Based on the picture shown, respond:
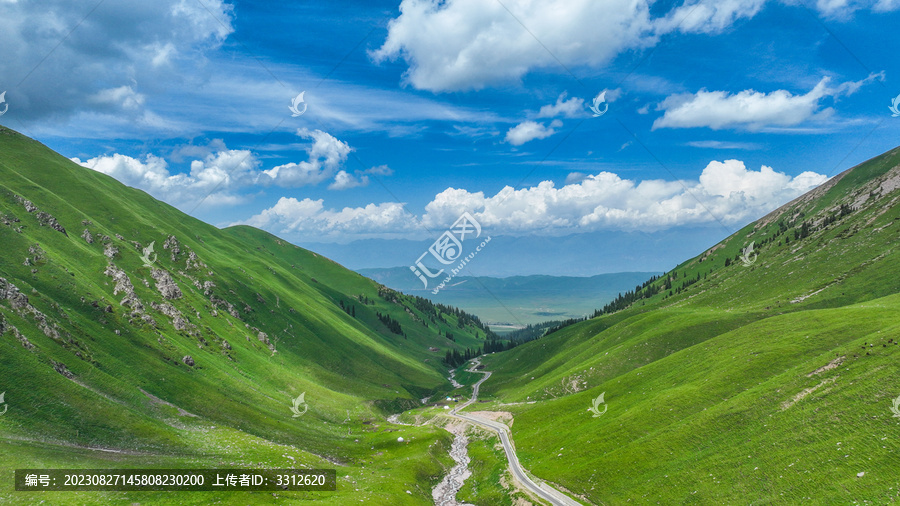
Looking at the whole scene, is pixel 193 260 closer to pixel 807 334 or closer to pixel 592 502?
pixel 592 502

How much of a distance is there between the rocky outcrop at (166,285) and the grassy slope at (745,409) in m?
108

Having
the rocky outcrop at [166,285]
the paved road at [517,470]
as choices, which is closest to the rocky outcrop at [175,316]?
the rocky outcrop at [166,285]

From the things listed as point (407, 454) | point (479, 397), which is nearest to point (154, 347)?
point (407, 454)

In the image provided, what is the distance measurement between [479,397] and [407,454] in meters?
68.1

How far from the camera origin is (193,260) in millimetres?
158500

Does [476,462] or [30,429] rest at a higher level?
[30,429]

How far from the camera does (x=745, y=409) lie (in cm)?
5519

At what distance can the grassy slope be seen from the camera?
138ft

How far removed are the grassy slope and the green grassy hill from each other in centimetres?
3184

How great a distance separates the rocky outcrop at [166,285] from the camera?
121 meters

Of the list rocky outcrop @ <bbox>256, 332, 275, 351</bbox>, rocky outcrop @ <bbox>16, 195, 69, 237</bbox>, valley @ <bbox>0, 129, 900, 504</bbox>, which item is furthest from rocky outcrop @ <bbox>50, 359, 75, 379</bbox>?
rocky outcrop @ <bbox>256, 332, 275, 351</bbox>

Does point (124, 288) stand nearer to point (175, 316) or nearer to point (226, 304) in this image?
point (175, 316)

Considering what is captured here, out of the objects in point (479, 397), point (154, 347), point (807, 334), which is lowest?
point (479, 397)

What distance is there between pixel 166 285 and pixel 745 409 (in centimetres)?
14563
